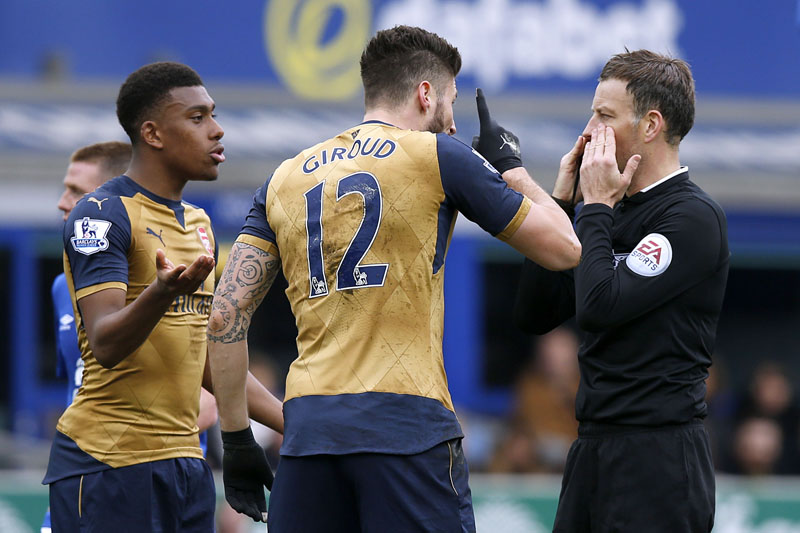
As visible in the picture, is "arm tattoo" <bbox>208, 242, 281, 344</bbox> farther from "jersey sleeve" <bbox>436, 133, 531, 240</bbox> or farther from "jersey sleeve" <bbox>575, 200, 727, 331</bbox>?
"jersey sleeve" <bbox>575, 200, 727, 331</bbox>

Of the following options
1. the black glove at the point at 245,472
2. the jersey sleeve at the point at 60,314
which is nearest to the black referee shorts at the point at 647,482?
the black glove at the point at 245,472

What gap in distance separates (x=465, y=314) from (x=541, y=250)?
9210 mm

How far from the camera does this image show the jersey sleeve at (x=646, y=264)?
3916 mm

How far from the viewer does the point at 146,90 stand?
452cm

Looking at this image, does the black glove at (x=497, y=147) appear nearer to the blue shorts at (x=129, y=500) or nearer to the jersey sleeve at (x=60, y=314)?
the blue shorts at (x=129, y=500)

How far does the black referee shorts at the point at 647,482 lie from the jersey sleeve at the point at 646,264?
1.33ft

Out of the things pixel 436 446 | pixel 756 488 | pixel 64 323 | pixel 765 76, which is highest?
pixel 765 76

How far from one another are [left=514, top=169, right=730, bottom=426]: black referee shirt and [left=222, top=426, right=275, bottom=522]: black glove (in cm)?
119

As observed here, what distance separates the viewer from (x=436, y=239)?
3832mm

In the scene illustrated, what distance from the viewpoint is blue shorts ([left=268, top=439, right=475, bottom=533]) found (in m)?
3.65

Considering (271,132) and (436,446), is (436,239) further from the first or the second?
(271,132)

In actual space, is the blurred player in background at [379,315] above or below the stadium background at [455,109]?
below

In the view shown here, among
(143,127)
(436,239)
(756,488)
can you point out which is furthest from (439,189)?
(756,488)

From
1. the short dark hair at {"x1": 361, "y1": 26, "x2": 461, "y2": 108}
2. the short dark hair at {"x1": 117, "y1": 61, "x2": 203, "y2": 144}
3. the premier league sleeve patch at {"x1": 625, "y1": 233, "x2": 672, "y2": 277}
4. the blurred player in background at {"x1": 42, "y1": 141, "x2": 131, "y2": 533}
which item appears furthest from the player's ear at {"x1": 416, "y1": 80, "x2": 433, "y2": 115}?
the blurred player in background at {"x1": 42, "y1": 141, "x2": 131, "y2": 533}
